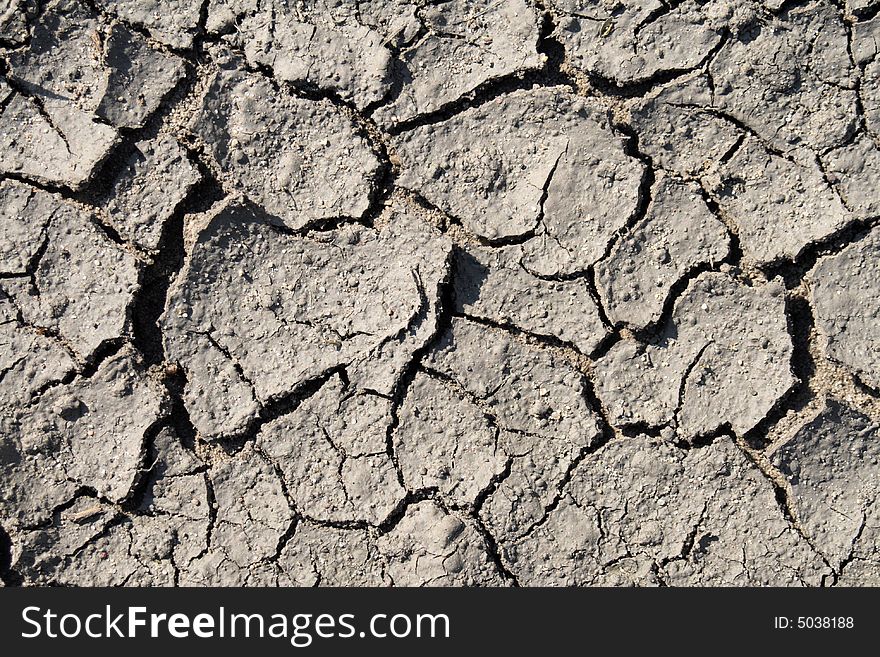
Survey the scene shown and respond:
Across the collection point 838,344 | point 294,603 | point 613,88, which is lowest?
point 294,603

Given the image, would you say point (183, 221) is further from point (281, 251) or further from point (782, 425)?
point (782, 425)

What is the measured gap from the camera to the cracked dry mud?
2.04 meters

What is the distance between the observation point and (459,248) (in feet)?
6.89

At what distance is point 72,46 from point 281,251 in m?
0.92

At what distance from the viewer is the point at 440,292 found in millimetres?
2068

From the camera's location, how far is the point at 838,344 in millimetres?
2027

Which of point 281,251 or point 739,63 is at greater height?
point 739,63

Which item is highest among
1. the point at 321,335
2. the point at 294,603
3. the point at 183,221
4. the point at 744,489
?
the point at 183,221

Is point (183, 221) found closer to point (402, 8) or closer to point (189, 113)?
point (189, 113)

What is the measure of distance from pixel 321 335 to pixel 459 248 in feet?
1.67

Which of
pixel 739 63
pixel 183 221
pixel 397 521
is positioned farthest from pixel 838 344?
pixel 183 221

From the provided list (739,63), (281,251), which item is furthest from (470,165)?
(739,63)

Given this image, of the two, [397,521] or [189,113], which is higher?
[189,113]

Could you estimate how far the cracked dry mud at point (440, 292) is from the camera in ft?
6.70
